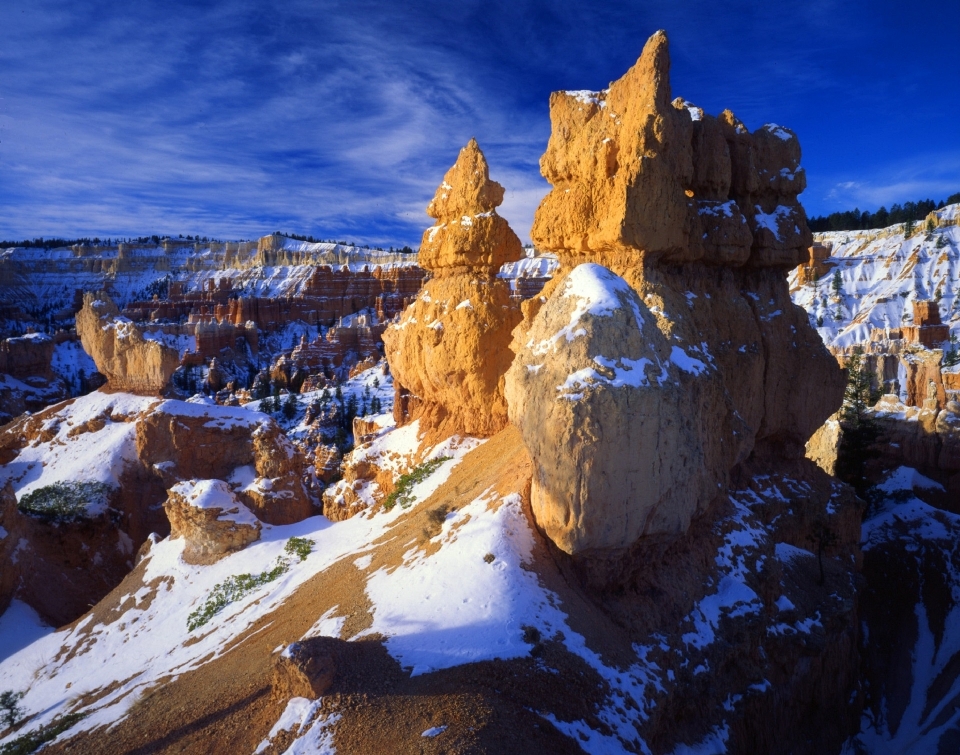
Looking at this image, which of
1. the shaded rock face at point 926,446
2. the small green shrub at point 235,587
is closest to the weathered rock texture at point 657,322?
the small green shrub at point 235,587

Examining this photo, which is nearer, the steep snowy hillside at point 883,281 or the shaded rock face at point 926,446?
the shaded rock face at point 926,446

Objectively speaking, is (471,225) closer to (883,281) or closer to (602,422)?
(602,422)

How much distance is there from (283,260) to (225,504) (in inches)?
5573

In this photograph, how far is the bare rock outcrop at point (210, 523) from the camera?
15.0m

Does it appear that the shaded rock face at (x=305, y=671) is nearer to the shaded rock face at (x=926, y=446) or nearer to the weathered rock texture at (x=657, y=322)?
the weathered rock texture at (x=657, y=322)

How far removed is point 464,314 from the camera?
1500 centimetres

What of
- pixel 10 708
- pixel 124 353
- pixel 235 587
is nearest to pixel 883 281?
pixel 124 353

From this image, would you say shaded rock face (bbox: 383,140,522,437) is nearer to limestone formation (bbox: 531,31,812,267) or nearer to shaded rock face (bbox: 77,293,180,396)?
limestone formation (bbox: 531,31,812,267)

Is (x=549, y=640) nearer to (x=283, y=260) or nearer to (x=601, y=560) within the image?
(x=601, y=560)

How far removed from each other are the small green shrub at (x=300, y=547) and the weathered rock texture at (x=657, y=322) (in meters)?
7.30

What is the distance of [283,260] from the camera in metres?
146

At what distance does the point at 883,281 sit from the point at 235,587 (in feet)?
291

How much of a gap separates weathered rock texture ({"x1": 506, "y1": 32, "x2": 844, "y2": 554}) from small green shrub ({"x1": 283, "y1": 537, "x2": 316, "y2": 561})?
7.30 metres

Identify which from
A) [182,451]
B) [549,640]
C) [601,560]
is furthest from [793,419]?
[182,451]
